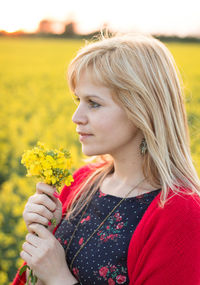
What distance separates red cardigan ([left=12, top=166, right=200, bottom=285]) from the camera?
1592mm

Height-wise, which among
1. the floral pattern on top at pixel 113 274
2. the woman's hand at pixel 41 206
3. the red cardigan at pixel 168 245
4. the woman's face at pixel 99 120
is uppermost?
the woman's face at pixel 99 120

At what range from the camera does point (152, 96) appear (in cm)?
181

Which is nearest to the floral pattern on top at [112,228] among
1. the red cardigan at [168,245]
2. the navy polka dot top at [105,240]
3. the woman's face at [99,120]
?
the navy polka dot top at [105,240]

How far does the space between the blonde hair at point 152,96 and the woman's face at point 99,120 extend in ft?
0.13

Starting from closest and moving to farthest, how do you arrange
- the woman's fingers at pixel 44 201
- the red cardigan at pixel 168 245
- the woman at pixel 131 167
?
the red cardigan at pixel 168 245 < the woman at pixel 131 167 < the woman's fingers at pixel 44 201

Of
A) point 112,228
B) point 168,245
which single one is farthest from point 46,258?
point 168,245

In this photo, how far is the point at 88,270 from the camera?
1.81 metres

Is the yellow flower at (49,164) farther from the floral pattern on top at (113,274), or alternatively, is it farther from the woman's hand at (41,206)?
the floral pattern on top at (113,274)

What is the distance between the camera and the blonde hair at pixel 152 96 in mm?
1793

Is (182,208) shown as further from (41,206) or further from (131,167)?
(41,206)

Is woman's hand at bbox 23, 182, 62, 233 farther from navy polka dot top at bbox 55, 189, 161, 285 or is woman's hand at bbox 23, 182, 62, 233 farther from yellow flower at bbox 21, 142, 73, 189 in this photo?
navy polka dot top at bbox 55, 189, 161, 285

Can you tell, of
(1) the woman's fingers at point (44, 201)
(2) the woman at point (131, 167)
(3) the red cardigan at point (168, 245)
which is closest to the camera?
(3) the red cardigan at point (168, 245)

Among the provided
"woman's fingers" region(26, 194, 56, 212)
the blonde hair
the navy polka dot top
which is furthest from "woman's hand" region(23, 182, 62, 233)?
the blonde hair

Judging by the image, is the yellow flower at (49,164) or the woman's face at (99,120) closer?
the yellow flower at (49,164)
